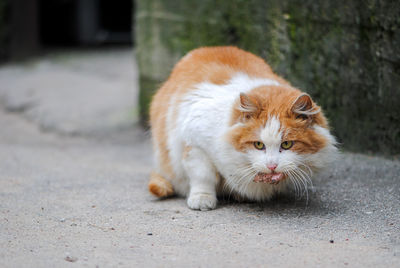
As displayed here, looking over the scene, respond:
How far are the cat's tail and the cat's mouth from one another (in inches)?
31.4

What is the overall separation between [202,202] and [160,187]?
381 millimetres

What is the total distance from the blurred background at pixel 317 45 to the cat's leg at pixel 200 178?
1599 mm

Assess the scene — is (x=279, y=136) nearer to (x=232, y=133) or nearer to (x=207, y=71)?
(x=232, y=133)

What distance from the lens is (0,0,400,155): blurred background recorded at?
4137mm

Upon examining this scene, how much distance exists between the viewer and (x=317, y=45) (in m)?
4.65

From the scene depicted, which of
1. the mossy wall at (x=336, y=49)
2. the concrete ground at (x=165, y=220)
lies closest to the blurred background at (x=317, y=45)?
the mossy wall at (x=336, y=49)

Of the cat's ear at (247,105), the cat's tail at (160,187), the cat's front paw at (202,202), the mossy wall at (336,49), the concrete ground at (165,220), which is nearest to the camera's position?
the concrete ground at (165,220)

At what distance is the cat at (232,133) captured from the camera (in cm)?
314

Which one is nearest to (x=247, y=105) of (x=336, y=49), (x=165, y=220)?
(x=165, y=220)

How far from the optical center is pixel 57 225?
3143 millimetres

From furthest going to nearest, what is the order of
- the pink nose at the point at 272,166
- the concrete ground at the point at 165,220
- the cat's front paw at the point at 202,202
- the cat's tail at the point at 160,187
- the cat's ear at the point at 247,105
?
the cat's tail at the point at 160,187 → the cat's front paw at the point at 202,202 → the cat's ear at the point at 247,105 → the pink nose at the point at 272,166 → the concrete ground at the point at 165,220

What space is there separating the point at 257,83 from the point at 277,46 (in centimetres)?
150

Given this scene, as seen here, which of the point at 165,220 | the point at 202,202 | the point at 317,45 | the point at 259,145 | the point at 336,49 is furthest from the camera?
the point at 317,45

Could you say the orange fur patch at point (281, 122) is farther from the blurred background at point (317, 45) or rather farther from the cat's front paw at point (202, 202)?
the blurred background at point (317, 45)
